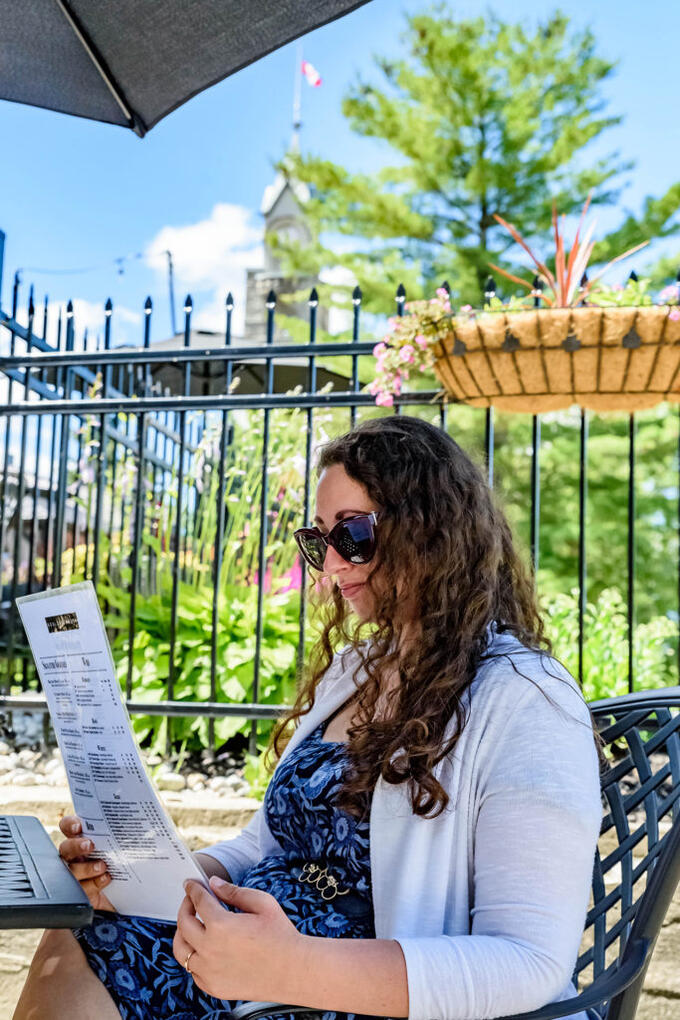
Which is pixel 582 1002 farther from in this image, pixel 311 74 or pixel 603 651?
pixel 311 74

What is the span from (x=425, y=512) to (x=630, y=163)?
1183 centimetres

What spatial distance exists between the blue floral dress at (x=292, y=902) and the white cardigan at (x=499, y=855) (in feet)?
0.22

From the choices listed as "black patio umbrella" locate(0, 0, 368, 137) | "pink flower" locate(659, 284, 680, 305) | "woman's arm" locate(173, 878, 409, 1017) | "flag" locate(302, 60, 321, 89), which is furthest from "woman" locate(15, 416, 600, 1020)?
"flag" locate(302, 60, 321, 89)

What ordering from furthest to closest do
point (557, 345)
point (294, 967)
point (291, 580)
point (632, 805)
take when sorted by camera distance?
point (291, 580)
point (557, 345)
point (632, 805)
point (294, 967)

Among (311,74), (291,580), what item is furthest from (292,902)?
(311,74)

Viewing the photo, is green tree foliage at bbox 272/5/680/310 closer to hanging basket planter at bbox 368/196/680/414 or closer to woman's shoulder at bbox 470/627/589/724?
hanging basket planter at bbox 368/196/680/414

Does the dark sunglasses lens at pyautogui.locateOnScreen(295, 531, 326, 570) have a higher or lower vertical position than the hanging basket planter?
lower

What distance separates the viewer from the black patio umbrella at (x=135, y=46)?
1832 mm

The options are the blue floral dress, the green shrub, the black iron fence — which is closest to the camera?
the blue floral dress

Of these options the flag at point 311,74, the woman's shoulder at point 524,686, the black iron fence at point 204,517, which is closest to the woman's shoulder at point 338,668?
the woman's shoulder at point 524,686

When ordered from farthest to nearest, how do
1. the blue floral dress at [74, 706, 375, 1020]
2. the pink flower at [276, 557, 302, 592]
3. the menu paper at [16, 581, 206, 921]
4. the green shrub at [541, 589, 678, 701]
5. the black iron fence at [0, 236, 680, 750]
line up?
the pink flower at [276, 557, 302, 592] → the green shrub at [541, 589, 678, 701] → the black iron fence at [0, 236, 680, 750] → the blue floral dress at [74, 706, 375, 1020] → the menu paper at [16, 581, 206, 921]

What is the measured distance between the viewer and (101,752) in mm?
1110

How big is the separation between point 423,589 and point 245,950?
525 millimetres

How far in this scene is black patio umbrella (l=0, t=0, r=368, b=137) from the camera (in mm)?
1832
